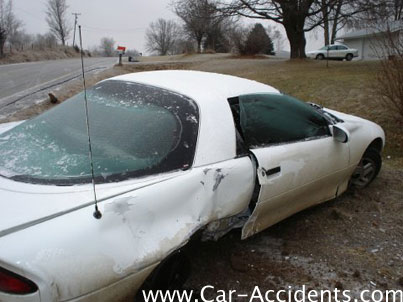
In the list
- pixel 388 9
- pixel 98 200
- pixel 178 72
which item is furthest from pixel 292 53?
pixel 98 200

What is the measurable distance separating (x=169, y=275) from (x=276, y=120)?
4.73ft

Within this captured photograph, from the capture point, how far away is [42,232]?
154 centimetres

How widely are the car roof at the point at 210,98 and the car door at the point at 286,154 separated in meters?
0.11

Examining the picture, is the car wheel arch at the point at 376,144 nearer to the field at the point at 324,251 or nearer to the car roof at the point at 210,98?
the field at the point at 324,251

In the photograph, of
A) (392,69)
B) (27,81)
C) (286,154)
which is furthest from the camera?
(27,81)

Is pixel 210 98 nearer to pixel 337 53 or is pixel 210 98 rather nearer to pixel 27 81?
pixel 27 81

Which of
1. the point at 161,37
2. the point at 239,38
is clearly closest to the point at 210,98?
the point at 239,38

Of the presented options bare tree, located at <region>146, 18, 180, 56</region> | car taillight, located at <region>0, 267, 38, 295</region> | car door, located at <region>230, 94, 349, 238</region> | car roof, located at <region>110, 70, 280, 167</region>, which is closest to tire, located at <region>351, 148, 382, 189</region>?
car door, located at <region>230, 94, 349, 238</region>

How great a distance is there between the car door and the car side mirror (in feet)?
0.15

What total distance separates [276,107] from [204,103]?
794 millimetres

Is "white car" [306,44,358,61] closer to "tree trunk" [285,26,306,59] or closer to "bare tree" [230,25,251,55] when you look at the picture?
"bare tree" [230,25,251,55]

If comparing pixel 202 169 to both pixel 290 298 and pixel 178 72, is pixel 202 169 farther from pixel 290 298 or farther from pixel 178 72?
pixel 178 72

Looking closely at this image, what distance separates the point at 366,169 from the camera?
3945 mm

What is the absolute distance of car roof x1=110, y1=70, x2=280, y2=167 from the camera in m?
2.24
